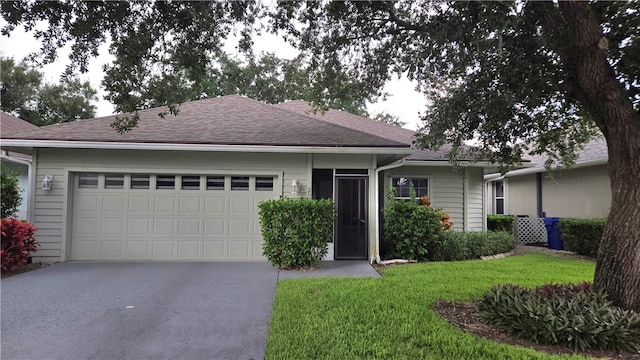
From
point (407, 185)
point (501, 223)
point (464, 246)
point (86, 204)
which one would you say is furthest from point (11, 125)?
point (501, 223)

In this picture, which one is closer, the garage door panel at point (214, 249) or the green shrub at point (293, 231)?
the green shrub at point (293, 231)

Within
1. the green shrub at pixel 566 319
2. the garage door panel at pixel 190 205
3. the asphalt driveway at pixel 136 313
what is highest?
the garage door panel at pixel 190 205

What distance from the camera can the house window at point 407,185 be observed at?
10.8 metres

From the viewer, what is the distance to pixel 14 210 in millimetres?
8219

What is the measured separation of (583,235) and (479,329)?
7894 millimetres

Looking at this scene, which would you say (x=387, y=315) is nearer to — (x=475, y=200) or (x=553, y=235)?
(x=475, y=200)

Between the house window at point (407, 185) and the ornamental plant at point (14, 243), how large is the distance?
29.7 ft

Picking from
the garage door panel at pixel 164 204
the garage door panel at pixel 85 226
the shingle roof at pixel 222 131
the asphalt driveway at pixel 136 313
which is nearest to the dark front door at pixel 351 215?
the shingle roof at pixel 222 131

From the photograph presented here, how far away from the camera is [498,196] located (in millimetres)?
17422

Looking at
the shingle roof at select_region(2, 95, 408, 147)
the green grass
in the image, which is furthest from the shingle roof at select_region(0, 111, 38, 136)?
the green grass

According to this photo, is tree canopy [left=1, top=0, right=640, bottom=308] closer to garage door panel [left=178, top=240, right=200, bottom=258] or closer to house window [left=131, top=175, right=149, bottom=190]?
house window [left=131, top=175, right=149, bottom=190]

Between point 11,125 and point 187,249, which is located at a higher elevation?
point 11,125

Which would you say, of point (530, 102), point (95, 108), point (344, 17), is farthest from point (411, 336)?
point (95, 108)

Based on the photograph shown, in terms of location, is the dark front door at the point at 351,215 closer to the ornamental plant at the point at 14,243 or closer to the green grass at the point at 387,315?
the green grass at the point at 387,315
